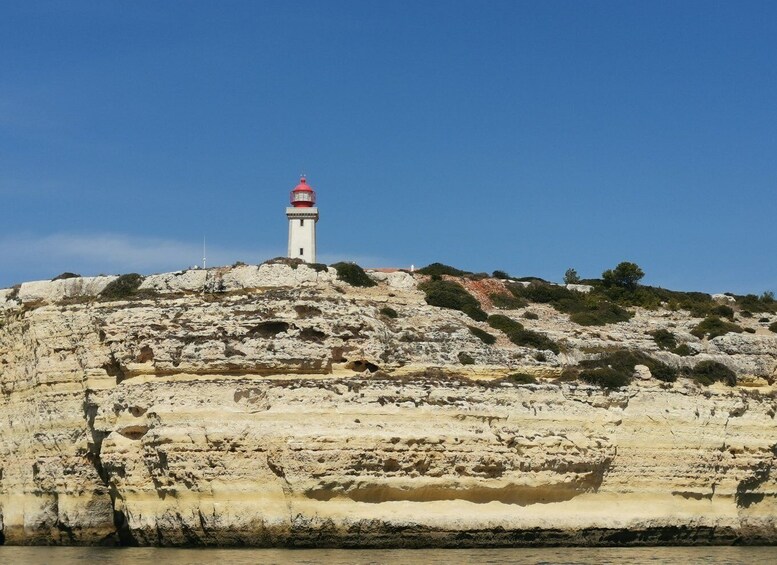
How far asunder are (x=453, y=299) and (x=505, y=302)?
107 inches

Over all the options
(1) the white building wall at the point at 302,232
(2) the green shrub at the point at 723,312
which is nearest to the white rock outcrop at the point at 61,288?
(1) the white building wall at the point at 302,232

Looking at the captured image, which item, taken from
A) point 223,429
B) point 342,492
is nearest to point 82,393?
point 223,429

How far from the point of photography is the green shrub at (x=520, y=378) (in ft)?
93.0

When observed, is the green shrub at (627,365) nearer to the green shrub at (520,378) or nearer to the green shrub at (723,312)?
the green shrub at (520,378)

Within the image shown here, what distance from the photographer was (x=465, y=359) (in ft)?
95.1

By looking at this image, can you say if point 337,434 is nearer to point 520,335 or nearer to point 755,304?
point 520,335

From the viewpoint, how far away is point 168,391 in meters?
26.7

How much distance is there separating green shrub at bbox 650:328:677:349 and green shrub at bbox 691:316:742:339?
41.5 inches

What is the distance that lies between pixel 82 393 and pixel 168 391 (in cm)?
358

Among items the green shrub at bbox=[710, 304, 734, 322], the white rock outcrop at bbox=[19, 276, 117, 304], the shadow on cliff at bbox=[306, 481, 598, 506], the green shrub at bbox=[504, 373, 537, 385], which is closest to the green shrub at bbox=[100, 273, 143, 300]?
the white rock outcrop at bbox=[19, 276, 117, 304]

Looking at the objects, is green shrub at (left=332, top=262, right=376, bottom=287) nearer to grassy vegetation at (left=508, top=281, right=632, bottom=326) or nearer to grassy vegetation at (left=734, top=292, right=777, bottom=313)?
grassy vegetation at (left=508, top=281, right=632, bottom=326)

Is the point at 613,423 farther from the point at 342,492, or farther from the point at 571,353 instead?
the point at 342,492

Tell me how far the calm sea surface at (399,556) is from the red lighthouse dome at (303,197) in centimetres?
1722

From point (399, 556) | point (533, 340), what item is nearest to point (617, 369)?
point (533, 340)
